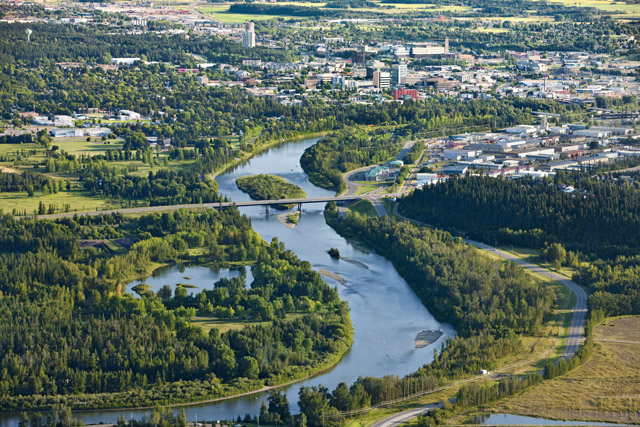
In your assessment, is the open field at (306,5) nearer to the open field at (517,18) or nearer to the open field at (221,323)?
the open field at (517,18)

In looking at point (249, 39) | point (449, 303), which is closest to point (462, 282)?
point (449, 303)

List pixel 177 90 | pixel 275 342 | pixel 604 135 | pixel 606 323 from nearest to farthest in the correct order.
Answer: pixel 275 342
pixel 606 323
pixel 604 135
pixel 177 90

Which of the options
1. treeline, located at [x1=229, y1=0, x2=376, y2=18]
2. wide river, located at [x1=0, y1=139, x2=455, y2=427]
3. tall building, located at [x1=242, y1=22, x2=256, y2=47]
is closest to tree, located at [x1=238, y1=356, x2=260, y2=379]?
wide river, located at [x1=0, y1=139, x2=455, y2=427]

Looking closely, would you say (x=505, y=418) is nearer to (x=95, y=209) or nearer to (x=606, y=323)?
(x=606, y=323)

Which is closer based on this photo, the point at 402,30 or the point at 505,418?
the point at 505,418

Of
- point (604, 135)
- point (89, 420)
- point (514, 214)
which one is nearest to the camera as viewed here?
point (89, 420)

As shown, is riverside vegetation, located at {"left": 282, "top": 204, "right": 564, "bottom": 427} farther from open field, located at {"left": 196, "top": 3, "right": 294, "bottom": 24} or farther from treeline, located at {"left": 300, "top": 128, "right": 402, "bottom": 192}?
open field, located at {"left": 196, "top": 3, "right": 294, "bottom": 24}

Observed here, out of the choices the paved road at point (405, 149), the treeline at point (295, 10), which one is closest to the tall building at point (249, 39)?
the treeline at point (295, 10)

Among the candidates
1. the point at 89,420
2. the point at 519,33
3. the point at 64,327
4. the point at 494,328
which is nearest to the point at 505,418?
the point at 494,328

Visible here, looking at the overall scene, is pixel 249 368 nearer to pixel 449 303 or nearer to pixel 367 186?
pixel 449 303
